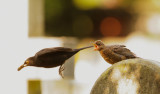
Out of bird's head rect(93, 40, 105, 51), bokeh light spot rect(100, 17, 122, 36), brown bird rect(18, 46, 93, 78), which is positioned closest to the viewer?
brown bird rect(18, 46, 93, 78)

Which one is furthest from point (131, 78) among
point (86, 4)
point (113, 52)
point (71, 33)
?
point (86, 4)

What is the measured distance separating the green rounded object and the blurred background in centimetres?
162

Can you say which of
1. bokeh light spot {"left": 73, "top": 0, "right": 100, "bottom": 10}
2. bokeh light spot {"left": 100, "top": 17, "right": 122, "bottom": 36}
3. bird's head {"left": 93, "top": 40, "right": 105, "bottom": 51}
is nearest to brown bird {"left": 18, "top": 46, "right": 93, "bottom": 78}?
bird's head {"left": 93, "top": 40, "right": 105, "bottom": 51}

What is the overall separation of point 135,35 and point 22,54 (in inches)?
409

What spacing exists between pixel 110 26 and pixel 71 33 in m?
2.35

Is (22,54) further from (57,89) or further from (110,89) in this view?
(110,89)

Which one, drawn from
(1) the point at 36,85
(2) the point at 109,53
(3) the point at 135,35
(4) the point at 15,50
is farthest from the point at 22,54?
(3) the point at 135,35

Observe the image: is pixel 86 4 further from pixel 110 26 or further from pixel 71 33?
pixel 110 26

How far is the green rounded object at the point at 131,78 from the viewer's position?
252cm

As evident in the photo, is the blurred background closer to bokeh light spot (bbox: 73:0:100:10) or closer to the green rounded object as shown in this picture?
bokeh light spot (bbox: 73:0:100:10)

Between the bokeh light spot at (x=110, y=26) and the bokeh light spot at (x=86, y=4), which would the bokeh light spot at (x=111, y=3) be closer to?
the bokeh light spot at (x=86, y=4)

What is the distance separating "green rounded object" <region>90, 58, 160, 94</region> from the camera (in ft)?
8.25

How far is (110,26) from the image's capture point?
15844 millimetres

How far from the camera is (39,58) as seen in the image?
266 cm
